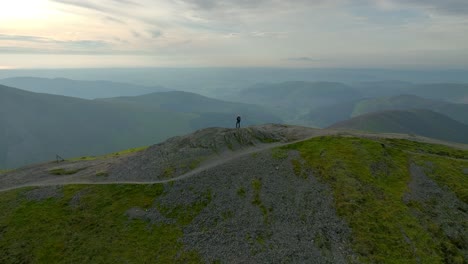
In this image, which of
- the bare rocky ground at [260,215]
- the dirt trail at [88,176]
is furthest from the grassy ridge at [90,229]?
the dirt trail at [88,176]

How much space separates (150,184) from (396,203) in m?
47.8

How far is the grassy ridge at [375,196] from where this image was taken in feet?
133

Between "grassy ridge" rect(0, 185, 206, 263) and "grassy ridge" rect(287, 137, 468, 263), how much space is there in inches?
1037

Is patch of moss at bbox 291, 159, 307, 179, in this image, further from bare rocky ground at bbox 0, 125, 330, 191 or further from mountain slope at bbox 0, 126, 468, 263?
bare rocky ground at bbox 0, 125, 330, 191

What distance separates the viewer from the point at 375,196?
51.1 m

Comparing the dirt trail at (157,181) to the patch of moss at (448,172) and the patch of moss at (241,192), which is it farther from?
the patch of moss at (448,172)

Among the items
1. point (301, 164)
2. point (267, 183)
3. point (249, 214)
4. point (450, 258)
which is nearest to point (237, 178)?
point (267, 183)

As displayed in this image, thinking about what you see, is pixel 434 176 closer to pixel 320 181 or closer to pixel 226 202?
pixel 320 181

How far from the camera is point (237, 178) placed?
58000 millimetres

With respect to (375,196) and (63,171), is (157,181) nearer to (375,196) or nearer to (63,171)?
(63,171)

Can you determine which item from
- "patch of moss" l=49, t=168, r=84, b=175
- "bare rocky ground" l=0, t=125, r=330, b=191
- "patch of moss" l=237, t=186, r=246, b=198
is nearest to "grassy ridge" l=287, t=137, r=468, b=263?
"bare rocky ground" l=0, t=125, r=330, b=191

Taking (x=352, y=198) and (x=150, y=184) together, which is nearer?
(x=352, y=198)

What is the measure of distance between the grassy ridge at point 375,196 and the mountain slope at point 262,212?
193mm

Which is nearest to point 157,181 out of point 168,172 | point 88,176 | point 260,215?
point 168,172
